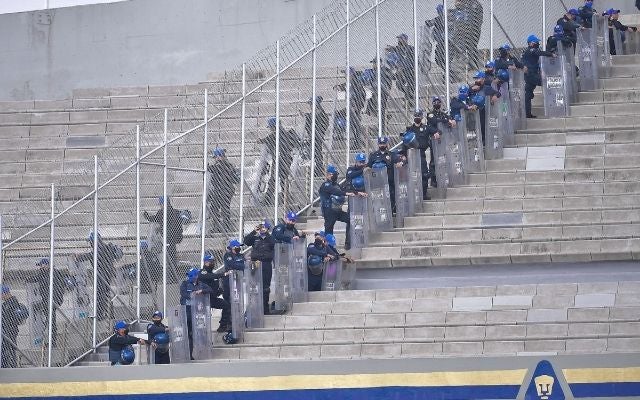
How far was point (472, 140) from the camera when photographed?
30812mm

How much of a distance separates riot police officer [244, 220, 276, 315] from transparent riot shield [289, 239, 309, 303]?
0.33m

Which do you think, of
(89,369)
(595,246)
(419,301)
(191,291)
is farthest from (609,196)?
(89,369)

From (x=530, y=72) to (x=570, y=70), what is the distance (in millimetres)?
761

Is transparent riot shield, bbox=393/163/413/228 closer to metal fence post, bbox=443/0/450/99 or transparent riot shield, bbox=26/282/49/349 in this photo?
metal fence post, bbox=443/0/450/99

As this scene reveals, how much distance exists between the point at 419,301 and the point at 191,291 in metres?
3.32

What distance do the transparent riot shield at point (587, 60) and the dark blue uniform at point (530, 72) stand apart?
768 mm

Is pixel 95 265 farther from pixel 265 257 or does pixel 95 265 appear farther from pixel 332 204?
pixel 332 204

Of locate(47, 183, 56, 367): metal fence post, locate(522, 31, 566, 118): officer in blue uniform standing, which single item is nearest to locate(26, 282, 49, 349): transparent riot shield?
locate(47, 183, 56, 367): metal fence post

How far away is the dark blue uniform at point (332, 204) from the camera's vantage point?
2947 cm

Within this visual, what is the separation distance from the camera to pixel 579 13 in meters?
32.8

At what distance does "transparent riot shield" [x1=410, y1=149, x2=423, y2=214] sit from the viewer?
30094mm

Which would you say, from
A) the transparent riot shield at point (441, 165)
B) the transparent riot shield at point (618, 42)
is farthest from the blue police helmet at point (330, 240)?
the transparent riot shield at point (618, 42)

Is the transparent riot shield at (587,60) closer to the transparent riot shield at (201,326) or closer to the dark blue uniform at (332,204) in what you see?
the dark blue uniform at (332,204)

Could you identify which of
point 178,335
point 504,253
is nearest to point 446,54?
point 504,253
